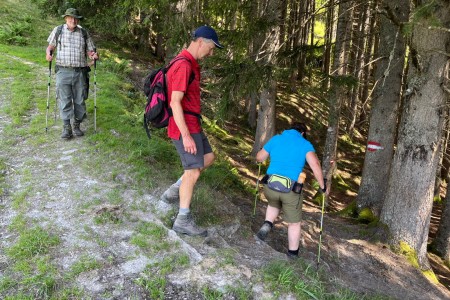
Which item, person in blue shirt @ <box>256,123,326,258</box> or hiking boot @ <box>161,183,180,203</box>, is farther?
hiking boot @ <box>161,183,180,203</box>

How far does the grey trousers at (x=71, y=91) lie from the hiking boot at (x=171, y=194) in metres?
2.89

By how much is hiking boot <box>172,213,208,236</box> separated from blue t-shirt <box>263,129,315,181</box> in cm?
131

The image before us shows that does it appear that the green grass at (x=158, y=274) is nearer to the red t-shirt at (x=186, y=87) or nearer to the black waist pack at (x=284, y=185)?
the red t-shirt at (x=186, y=87)

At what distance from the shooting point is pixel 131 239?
15.6 ft

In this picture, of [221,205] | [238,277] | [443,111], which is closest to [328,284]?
[238,277]

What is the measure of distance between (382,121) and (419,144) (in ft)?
8.23

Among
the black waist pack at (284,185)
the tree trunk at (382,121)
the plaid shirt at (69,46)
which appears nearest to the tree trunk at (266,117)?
the tree trunk at (382,121)

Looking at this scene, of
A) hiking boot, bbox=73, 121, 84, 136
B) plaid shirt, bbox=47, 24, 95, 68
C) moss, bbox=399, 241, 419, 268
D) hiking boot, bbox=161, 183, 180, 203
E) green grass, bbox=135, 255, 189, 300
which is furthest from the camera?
hiking boot, bbox=73, 121, 84, 136

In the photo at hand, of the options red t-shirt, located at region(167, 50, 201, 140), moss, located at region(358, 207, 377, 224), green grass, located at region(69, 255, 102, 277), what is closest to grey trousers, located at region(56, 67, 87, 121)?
red t-shirt, located at region(167, 50, 201, 140)

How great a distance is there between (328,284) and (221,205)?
213cm

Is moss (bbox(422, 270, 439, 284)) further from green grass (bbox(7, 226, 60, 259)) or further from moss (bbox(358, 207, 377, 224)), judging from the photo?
green grass (bbox(7, 226, 60, 259))

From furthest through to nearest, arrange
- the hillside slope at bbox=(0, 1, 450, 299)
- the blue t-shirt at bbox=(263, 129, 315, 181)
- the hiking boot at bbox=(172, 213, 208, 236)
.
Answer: the blue t-shirt at bbox=(263, 129, 315, 181) → the hiking boot at bbox=(172, 213, 208, 236) → the hillside slope at bbox=(0, 1, 450, 299)

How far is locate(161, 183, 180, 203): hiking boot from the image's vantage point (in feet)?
18.4

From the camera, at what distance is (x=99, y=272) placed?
4.14 meters
